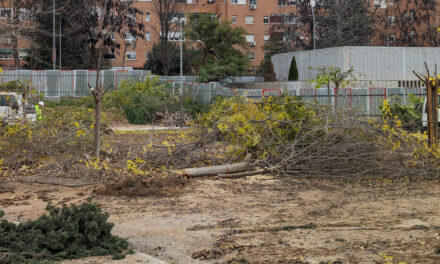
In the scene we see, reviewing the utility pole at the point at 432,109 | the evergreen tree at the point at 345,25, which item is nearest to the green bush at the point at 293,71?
the evergreen tree at the point at 345,25

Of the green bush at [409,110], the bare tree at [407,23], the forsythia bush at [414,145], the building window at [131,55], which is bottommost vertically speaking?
the forsythia bush at [414,145]

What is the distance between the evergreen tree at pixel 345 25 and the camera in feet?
201

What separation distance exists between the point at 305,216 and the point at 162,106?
82.4ft

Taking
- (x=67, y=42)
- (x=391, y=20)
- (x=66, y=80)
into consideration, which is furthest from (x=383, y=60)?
(x=391, y=20)

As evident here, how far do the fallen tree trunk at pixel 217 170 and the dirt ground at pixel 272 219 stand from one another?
19 centimetres

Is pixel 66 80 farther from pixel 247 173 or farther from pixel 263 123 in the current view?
pixel 247 173

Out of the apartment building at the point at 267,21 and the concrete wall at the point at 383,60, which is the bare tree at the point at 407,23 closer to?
the apartment building at the point at 267,21

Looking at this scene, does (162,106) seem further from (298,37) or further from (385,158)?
(298,37)

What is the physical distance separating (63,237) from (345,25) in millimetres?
58793

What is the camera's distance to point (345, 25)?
6188cm

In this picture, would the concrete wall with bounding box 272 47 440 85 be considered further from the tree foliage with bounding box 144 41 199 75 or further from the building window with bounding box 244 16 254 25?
the building window with bounding box 244 16 254 25

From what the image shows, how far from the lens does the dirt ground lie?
267 inches

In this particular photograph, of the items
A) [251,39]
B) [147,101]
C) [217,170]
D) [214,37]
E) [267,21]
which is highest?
[267,21]

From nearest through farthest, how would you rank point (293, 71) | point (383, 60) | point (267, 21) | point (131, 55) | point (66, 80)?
point (383, 60)
point (66, 80)
point (293, 71)
point (131, 55)
point (267, 21)
